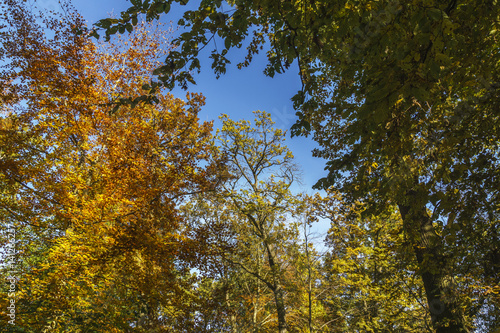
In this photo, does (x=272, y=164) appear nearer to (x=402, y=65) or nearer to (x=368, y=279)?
(x=368, y=279)

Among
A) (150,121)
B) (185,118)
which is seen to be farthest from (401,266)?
(150,121)

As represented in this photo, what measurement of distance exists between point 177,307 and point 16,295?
462 cm

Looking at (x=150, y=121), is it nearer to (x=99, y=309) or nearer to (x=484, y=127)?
(x=99, y=309)

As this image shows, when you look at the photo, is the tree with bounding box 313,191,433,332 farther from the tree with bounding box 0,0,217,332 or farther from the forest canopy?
the tree with bounding box 0,0,217,332

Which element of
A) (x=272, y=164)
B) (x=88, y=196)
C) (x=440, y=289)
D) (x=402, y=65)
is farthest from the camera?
(x=272, y=164)

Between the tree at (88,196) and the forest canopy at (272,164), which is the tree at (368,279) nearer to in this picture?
the forest canopy at (272,164)

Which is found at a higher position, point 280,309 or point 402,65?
point 402,65

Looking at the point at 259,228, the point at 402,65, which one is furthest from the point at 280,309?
the point at 402,65

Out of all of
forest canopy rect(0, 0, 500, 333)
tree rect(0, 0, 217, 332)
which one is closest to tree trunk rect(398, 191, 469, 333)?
forest canopy rect(0, 0, 500, 333)

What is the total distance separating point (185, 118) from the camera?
10891mm

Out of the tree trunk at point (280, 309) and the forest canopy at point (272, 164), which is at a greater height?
the forest canopy at point (272, 164)

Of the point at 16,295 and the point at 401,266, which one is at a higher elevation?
the point at 16,295

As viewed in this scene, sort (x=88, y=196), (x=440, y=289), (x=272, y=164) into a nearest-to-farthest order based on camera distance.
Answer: (x=440, y=289) < (x=88, y=196) < (x=272, y=164)

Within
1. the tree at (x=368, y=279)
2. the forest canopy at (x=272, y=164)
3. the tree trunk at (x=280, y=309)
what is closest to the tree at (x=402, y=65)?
the forest canopy at (x=272, y=164)
